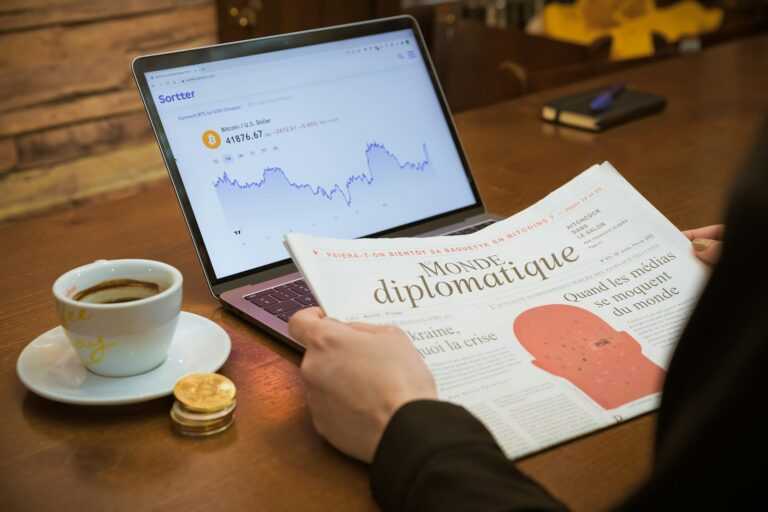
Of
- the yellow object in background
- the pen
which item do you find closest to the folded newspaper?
the pen

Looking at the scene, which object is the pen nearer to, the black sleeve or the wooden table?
the wooden table

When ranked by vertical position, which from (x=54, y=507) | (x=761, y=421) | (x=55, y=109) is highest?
(x=761, y=421)

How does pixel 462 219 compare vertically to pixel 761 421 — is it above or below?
below

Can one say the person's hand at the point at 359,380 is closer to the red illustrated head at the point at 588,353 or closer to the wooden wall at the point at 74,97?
the red illustrated head at the point at 588,353

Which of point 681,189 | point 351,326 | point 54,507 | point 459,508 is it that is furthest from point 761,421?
point 681,189

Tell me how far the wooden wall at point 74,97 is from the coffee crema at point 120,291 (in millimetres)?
1560

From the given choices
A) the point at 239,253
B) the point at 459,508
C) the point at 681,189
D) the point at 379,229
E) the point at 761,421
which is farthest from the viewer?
the point at 681,189

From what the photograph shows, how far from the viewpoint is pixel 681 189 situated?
125cm

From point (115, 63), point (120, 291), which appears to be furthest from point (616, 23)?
point (120, 291)

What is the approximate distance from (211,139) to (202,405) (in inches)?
13.0

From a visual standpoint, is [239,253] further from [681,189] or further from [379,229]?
[681,189]

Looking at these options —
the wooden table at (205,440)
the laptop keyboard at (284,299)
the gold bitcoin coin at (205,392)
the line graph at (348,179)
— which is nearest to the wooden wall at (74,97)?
the wooden table at (205,440)

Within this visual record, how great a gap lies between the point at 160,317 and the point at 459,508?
0.30m

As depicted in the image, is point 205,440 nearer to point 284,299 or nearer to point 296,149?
point 284,299
